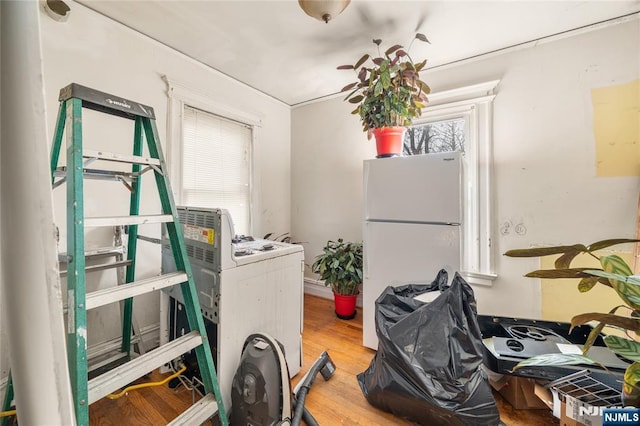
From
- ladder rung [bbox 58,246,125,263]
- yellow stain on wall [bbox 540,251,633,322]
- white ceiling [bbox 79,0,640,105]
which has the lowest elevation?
yellow stain on wall [bbox 540,251,633,322]

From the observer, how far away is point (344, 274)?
7.80 feet

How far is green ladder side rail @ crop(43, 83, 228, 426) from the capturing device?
82 cm

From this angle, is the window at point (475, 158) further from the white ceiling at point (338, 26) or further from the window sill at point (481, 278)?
the white ceiling at point (338, 26)

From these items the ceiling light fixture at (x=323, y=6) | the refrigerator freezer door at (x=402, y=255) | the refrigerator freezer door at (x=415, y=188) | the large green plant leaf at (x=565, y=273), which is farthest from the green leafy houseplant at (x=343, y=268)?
the ceiling light fixture at (x=323, y=6)

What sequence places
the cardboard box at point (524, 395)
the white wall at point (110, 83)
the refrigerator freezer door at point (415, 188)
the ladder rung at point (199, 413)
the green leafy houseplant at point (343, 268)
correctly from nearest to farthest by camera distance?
the ladder rung at point (199, 413) < the cardboard box at point (524, 395) < the white wall at point (110, 83) < the refrigerator freezer door at point (415, 188) < the green leafy houseplant at point (343, 268)

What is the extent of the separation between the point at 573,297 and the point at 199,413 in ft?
8.13

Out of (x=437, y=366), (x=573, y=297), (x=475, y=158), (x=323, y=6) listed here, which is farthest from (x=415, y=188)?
(x=573, y=297)

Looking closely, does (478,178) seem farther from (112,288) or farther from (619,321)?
(112,288)

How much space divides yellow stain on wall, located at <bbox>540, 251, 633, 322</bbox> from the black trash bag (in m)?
1.16

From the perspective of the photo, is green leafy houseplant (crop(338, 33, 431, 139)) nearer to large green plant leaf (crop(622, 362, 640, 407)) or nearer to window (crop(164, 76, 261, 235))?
window (crop(164, 76, 261, 235))

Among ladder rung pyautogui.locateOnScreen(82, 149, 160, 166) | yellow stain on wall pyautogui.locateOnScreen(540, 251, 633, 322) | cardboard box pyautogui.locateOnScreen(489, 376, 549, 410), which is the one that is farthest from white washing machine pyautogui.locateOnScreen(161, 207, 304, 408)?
yellow stain on wall pyautogui.locateOnScreen(540, 251, 633, 322)

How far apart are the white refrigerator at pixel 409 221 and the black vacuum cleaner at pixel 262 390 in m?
0.96

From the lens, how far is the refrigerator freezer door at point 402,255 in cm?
169

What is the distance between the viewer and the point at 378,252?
1921 mm
